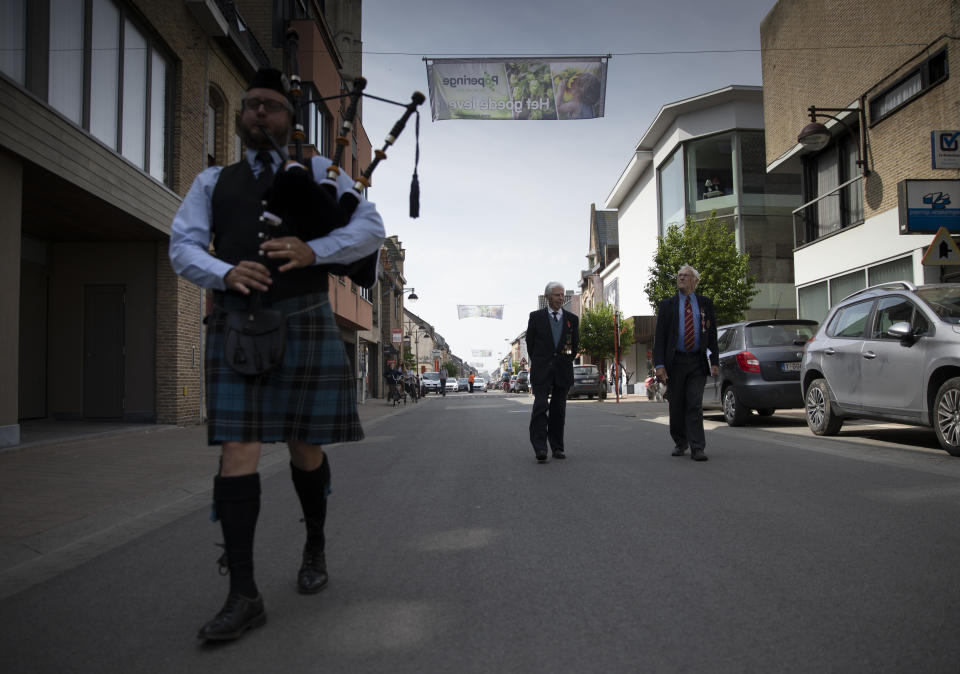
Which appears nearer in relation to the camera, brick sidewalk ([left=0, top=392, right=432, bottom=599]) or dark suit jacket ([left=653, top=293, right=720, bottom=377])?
brick sidewalk ([left=0, top=392, right=432, bottom=599])

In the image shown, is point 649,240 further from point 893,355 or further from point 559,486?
point 559,486

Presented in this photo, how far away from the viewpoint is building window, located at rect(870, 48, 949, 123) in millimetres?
13062

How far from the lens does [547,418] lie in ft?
23.9

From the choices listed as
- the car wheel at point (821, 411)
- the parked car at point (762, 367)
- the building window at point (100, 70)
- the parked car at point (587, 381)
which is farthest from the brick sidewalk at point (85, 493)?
the parked car at point (587, 381)

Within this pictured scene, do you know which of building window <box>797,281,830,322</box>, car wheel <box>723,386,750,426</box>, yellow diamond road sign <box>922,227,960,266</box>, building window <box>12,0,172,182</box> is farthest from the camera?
building window <box>797,281,830,322</box>

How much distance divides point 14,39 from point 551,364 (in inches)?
297

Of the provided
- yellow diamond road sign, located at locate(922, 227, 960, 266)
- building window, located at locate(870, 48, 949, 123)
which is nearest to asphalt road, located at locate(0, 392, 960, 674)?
yellow diamond road sign, located at locate(922, 227, 960, 266)

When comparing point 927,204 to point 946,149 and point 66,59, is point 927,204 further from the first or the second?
point 66,59

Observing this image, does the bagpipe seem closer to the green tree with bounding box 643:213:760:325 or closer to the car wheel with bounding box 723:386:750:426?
the car wheel with bounding box 723:386:750:426

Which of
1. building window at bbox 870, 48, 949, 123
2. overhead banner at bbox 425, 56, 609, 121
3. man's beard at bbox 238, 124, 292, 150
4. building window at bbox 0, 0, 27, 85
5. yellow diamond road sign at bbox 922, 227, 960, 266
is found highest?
building window at bbox 870, 48, 949, 123

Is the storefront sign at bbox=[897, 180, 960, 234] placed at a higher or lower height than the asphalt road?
higher

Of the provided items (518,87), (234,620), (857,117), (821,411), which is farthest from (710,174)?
(234,620)

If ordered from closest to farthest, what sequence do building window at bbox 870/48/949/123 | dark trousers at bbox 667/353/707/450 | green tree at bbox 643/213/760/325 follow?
dark trousers at bbox 667/353/707/450
building window at bbox 870/48/949/123
green tree at bbox 643/213/760/325

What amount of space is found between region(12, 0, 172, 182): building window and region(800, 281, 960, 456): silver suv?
33.8 feet
